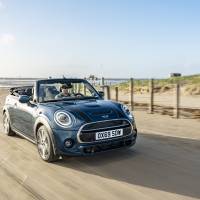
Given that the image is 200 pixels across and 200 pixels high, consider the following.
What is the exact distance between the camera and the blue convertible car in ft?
22.4

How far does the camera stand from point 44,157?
24.1 ft

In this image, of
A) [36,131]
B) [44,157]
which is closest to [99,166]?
[44,157]

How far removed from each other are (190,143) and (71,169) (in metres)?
3.10

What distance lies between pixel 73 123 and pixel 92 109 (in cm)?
48

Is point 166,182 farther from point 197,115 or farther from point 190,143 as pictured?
point 197,115

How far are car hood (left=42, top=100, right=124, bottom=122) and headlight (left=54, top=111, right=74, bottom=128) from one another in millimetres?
104

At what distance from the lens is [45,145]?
7332mm

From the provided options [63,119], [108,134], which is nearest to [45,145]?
[63,119]

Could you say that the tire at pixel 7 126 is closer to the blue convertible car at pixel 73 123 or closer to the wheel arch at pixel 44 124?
the blue convertible car at pixel 73 123

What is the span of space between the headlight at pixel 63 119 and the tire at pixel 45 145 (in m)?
0.36

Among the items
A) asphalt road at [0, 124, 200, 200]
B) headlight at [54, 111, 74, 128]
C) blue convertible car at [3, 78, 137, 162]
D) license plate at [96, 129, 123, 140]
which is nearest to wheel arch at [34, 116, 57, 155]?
blue convertible car at [3, 78, 137, 162]

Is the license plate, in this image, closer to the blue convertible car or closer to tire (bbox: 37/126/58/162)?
the blue convertible car

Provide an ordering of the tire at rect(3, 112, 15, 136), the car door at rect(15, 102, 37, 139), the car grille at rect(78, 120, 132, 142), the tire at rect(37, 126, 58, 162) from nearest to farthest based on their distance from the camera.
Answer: the car grille at rect(78, 120, 132, 142) < the tire at rect(37, 126, 58, 162) < the car door at rect(15, 102, 37, 139) < the tire at rect(3, 112, 15, 136)

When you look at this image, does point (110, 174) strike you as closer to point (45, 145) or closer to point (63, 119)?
point (63, 119)
